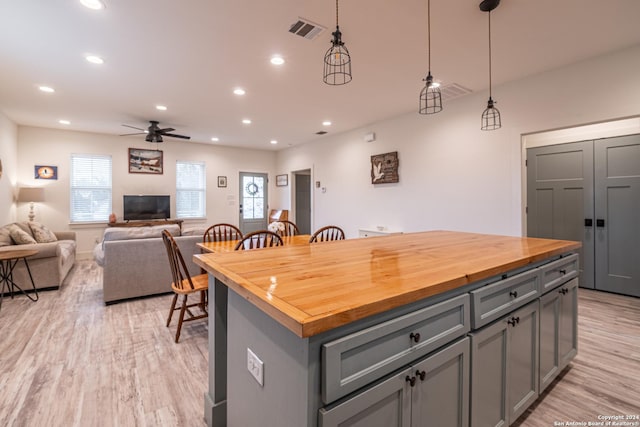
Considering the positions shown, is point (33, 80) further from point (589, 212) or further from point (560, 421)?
point (589, 212)

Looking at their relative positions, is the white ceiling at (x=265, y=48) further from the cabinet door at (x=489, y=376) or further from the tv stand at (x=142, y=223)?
the tv stand at (x=142, y=223)

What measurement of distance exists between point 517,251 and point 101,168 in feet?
25.9

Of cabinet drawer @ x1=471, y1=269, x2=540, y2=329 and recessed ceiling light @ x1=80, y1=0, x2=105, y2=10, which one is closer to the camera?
cabinet drawer @ x1=471, y1=269, x2=540, y2=329

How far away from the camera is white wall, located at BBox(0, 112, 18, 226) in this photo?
195 inches

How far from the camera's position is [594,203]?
3.83 meters

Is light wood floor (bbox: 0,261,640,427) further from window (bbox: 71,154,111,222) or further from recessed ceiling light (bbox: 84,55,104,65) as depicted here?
window (bbox: 71,154,111,222)

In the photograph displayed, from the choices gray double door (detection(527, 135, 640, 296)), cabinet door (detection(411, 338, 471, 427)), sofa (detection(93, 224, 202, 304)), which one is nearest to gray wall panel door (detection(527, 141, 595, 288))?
gray double door (detection(527, 135, 640, 296))

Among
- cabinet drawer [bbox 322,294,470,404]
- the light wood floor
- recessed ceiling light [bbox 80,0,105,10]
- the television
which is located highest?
recessed ceiling light [bbox 80,0,105,10]

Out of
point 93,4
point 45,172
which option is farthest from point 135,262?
point 45,172

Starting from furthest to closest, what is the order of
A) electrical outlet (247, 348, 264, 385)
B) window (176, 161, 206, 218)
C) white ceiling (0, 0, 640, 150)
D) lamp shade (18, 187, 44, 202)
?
window (176, 161, 206, 218), lamp shade (18, 187, 44, 202), white ceiling (0, 0, 640, 150), electrical outlet (247, 348, 264, 385)

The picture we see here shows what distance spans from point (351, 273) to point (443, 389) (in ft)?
1.84

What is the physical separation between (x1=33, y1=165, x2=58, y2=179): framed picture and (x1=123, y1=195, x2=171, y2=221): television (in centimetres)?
133

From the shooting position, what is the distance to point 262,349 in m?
1.03

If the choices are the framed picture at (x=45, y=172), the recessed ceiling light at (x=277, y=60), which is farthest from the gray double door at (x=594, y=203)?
the framed picture at (x=45, y=172)
